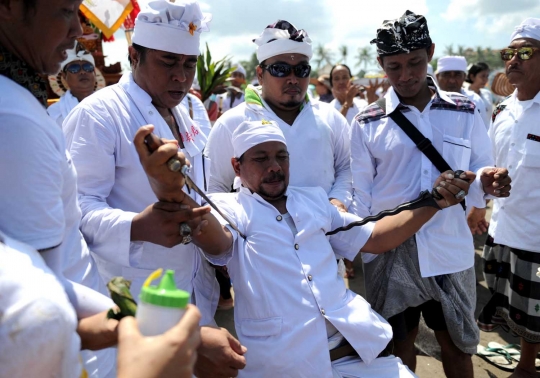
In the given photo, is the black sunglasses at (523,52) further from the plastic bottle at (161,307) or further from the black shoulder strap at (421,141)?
the plastic bottle at (161,307)

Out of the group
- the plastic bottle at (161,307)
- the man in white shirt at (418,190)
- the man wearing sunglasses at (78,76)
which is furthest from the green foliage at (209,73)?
the plastic bottle at (161,307)

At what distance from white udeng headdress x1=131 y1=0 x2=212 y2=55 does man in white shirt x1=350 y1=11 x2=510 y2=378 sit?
4.05ft

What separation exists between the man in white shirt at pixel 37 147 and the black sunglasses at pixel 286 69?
1917 mm

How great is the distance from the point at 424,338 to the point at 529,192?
1362 millimetres

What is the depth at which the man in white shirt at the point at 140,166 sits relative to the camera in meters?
1.88

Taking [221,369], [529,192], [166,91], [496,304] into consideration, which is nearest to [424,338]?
[496,304]

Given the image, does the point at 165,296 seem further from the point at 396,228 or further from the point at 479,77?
the point at 479,77

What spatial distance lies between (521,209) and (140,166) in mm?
2907

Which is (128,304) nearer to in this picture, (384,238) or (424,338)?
(384,238)

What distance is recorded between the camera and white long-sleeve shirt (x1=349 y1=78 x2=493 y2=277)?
9.51 ft


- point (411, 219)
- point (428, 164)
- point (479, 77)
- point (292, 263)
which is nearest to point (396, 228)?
point (411, 219)

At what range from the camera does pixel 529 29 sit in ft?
12.0

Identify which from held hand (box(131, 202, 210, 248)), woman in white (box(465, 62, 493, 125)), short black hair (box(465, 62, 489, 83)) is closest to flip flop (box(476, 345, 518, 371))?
held hand (box(131, 202, 210, 248))

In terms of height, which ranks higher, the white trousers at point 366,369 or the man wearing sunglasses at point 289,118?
the man wearing sunglasses at point 289,118
